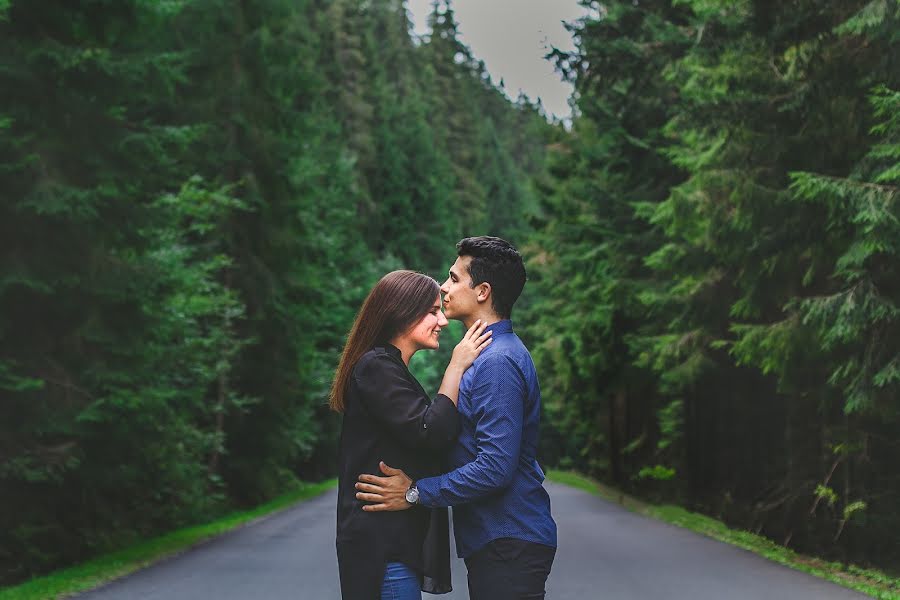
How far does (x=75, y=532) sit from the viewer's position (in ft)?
50.7

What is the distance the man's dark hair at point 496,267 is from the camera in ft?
13.5

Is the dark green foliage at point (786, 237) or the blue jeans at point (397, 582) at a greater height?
the dark green foliage at point (786, 237)

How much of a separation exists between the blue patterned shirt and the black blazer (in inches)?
3.5

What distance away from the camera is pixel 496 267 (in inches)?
163

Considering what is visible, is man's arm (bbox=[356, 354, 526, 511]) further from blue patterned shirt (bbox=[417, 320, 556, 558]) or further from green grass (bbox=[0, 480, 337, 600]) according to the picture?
green grass (bbox=[0, 480, 337, 600])

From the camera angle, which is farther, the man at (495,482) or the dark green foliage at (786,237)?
the dark green foliage at (786,237)

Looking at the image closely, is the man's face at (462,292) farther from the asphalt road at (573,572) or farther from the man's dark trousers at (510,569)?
the asphalt road at (573,572)

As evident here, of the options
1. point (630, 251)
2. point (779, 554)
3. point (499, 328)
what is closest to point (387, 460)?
point (499, 328)

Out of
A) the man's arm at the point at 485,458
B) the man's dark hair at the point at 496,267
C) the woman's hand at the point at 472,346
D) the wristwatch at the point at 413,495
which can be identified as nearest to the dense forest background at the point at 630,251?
the man's dark hair at the point at 496,267

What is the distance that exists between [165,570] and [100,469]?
4.89 ft

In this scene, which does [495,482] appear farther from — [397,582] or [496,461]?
[397,582]

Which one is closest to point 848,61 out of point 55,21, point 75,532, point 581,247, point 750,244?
point 750,244

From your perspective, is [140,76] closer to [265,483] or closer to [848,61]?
[848,61]

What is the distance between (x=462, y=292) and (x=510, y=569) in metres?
0.93
